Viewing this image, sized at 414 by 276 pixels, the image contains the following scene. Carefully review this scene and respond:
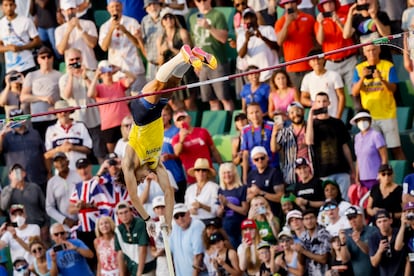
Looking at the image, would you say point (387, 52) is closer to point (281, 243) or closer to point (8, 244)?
point (281, 243)

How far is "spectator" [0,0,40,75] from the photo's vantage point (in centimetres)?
2458

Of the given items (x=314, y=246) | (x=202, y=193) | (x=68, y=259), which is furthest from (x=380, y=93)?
(x=68, y=259)

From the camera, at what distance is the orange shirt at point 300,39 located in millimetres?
22844

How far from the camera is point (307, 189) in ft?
69.2

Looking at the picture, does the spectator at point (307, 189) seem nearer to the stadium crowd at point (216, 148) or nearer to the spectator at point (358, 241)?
the stadium crowd at point (216, 148)

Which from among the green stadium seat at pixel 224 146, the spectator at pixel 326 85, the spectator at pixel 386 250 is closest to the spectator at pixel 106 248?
the green stadium seat at pixel 224 146

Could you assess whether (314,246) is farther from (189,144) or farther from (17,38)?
(17,38)

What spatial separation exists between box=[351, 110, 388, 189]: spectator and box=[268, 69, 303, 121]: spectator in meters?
1.25

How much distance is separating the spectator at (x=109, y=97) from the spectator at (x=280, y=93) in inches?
93.4

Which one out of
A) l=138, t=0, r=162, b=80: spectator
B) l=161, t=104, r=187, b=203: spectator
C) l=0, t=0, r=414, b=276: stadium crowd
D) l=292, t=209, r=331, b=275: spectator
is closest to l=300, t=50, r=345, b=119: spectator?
l=0, t=0, r=414, b=276: stadium crowd

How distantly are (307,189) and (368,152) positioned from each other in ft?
3.24

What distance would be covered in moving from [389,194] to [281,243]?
5.14 feet

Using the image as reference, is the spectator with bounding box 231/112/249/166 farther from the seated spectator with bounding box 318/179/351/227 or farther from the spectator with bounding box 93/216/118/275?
the spectator with bounding box 93/216/118/275

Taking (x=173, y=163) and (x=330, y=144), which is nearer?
(x=330, y=144)
